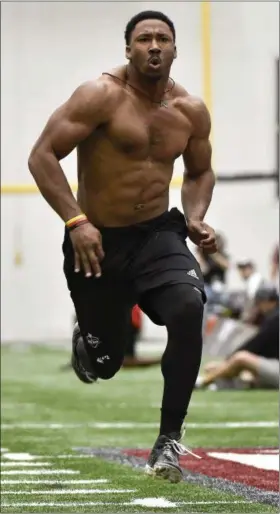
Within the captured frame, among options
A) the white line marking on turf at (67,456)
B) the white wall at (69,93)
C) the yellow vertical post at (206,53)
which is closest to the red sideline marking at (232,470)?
the white line marking on turf at (67,456)

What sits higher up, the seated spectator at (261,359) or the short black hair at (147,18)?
the short black hair at (147,18)

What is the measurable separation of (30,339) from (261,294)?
10.3 metres

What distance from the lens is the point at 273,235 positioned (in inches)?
997

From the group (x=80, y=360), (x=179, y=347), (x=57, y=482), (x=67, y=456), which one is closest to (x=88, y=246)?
(x=179, y=347)

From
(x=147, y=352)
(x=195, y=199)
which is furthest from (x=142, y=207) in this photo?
(x=147, y=352)

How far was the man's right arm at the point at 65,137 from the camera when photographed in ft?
21.3

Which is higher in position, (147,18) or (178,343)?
(147,18)

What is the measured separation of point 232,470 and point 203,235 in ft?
5.75

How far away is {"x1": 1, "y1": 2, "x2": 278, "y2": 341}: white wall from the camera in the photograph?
2230 cm

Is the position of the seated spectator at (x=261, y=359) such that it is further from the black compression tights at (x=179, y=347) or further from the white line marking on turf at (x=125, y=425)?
the black compression tights at (x=179, y=347)

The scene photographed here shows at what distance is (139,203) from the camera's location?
6781mm

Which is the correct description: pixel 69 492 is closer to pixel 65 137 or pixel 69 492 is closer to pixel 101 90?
pixel 65 137

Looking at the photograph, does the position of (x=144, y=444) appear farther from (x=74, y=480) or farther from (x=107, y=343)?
(x=107, y=343)

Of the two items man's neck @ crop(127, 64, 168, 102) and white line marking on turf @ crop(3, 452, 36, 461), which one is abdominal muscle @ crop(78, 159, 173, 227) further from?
white line marking on turf @ crop(3, 452, 36, 461)
